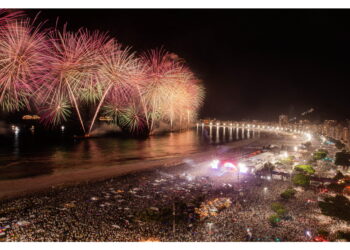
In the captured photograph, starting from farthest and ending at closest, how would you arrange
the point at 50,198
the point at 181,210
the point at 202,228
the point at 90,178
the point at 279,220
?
1. the point at 90,178
2. the point at 50,198
3. the point at 181,210
4. the point at 279,220
5. the point at 202,228

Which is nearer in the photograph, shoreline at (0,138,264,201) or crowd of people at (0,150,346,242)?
crowd of people at (0,150,346,242)

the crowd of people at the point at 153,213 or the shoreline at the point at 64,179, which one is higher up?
the shoreline at the point at 64,179

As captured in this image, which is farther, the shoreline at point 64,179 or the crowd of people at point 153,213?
the shoreline at point 64,179

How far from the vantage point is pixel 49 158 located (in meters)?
18.3

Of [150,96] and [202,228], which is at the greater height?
[150,96]

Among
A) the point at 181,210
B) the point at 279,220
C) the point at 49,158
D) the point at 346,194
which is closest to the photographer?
the point at 279,220

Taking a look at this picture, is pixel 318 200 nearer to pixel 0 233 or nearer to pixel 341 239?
pixel 341 239

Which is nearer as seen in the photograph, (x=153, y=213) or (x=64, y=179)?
(x=153, y=213)

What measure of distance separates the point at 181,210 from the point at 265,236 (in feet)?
9.55

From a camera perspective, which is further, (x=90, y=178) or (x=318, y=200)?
(x=90, y=178)

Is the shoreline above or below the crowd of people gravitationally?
above

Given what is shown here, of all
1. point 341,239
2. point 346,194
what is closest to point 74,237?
point 341,239

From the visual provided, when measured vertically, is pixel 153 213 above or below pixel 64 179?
below

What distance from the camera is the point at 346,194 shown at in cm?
1088
